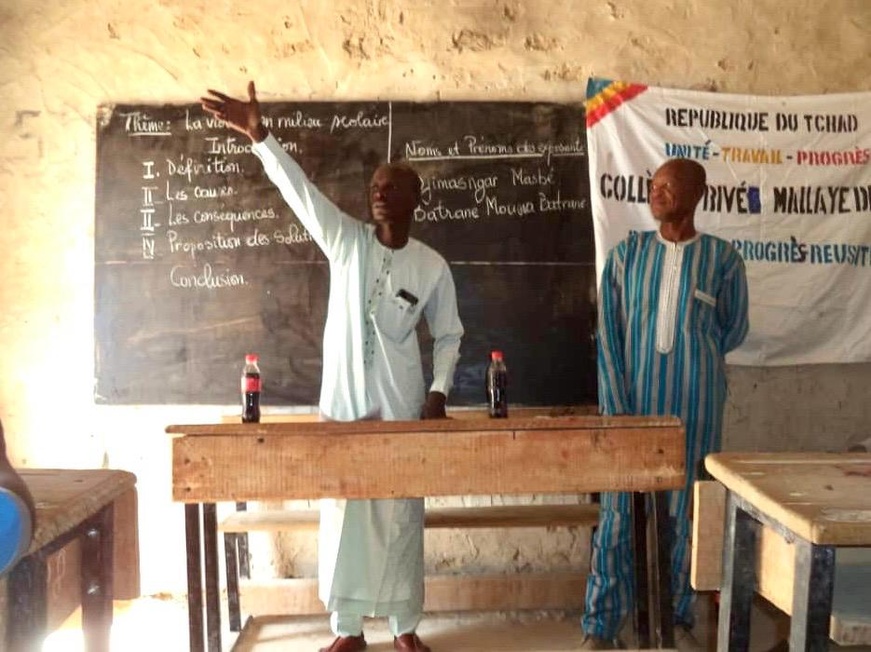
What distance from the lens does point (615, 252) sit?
279 centimetres

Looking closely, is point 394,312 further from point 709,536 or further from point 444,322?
point 709,536

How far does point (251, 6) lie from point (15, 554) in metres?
2.76

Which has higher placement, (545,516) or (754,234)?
(754,234)

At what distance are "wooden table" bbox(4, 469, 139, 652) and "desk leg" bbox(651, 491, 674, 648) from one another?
146 cm

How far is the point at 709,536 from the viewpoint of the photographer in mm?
1566

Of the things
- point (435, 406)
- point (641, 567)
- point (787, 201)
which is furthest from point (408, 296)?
point (787, 201)

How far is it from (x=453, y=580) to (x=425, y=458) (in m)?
1.28

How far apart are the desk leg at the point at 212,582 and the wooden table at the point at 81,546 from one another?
2.50 feet

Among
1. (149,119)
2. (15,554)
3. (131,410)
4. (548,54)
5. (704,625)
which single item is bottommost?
(704,625)

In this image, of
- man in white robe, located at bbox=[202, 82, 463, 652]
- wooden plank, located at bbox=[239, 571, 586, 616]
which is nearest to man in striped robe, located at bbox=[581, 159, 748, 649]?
wooden plank, located at bbox=[239, 571, 586, 616]

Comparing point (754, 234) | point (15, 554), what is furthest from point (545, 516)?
point (15, 554)

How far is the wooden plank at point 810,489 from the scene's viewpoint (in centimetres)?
119

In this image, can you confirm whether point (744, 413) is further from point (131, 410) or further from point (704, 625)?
point (131, 410)

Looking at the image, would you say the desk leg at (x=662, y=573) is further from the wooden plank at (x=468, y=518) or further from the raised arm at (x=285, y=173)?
the raised arm at (x=285, y=173)
